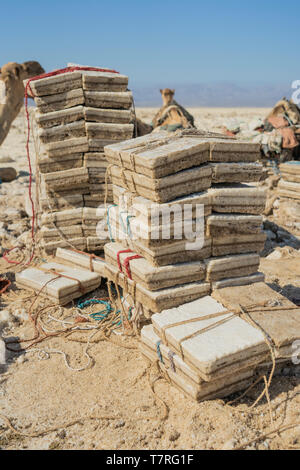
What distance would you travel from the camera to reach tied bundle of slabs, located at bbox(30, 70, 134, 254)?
271 inches

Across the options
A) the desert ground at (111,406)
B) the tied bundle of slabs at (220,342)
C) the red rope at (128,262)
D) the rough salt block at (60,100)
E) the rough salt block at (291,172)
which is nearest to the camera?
the desert ground at (111,406)

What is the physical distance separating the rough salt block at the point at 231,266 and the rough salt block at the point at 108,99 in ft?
11.4

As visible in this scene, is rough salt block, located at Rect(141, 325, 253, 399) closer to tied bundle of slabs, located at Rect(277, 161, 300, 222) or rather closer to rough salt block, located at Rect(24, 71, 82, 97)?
rough salt block, located at Rect(24, 71, 82, 97)

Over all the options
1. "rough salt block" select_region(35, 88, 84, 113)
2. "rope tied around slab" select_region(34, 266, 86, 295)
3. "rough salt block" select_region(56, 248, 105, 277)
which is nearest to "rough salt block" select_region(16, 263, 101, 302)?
"rope tied around slab" select_region(34, 266, 86, 295)

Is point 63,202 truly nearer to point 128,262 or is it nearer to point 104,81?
point 104,81

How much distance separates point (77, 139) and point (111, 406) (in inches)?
175

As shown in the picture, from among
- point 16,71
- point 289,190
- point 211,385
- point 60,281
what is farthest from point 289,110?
point 211,385

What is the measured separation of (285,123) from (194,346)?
10.7 meters

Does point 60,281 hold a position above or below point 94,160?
below

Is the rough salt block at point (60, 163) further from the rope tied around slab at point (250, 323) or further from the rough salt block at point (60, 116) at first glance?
the rope tied around slab at point (250, 323)

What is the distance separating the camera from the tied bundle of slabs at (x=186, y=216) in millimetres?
4660

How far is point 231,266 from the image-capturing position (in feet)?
17.1

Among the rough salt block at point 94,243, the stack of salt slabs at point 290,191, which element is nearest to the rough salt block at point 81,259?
the rough salt block at point 94,243
